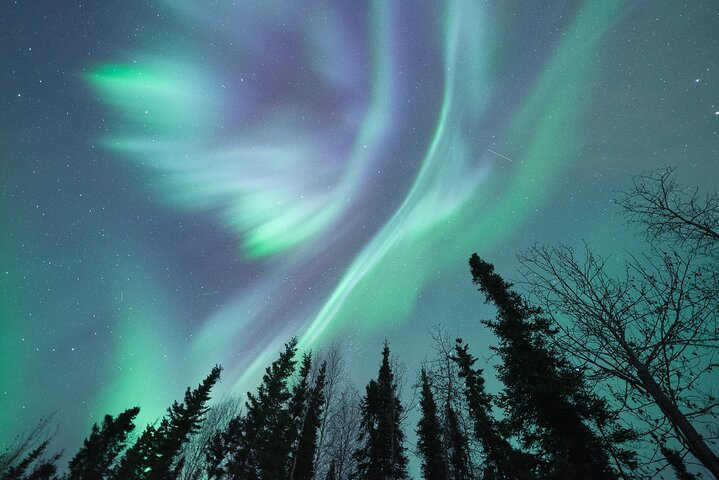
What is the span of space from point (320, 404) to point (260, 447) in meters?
5.79

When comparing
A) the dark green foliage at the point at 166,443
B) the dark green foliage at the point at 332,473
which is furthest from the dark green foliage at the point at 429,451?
the dark green foliage at the point at 166,443

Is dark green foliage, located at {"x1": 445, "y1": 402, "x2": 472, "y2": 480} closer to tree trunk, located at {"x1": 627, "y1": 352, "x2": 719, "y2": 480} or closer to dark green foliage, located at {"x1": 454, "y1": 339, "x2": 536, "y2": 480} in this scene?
dark green foliage, located at {"x1": 454, "y1": 339, "x2": 536, "y2": 480}

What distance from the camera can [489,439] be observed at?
1861 cm

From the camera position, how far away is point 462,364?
2270cm

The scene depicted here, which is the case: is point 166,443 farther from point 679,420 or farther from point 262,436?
point 679,420

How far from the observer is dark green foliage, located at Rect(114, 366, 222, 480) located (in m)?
26.8

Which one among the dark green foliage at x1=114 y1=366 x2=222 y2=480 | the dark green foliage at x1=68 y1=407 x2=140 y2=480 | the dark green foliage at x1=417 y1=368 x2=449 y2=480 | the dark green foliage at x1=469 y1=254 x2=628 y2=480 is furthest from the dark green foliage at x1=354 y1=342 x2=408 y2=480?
the dark green foliage at x1=68 y1=407 x2=140 y2=480

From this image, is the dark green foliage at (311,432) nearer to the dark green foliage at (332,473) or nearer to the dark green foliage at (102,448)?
the dark green foliage at (332,473)

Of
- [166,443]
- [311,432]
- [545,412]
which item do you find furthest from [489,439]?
[166,443]

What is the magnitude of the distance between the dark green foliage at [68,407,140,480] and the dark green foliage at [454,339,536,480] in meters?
34.8

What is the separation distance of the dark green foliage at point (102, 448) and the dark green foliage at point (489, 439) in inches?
1371

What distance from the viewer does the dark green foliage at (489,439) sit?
15.1m

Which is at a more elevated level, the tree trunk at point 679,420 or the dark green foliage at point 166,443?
the dark green foliage at point 166,443

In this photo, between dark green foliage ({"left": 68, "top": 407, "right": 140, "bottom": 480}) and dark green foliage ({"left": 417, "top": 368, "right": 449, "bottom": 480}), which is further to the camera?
dark green foliage ({"left": 68, "top": 407, "right": 140, "bottom": 480})
